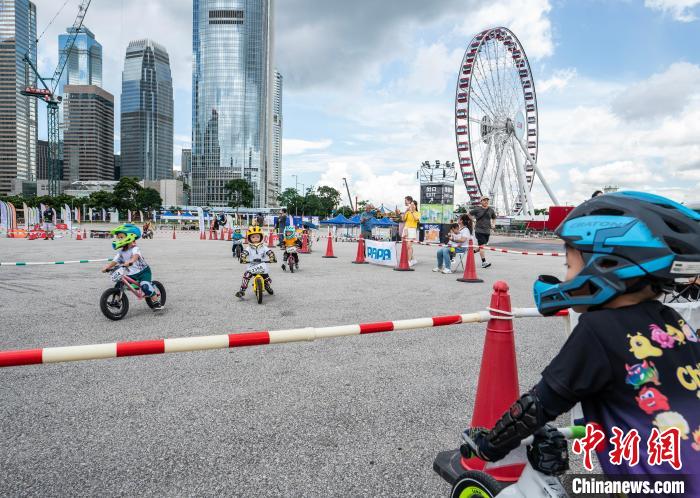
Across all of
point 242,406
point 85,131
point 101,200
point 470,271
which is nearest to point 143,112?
point 85,131

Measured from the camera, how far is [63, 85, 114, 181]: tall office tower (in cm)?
16750

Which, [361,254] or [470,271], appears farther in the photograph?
[361,254]

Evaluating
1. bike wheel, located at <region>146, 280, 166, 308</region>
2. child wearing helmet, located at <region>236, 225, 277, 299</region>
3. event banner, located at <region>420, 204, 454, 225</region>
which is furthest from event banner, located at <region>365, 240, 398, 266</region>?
event banner, located at <region>420, 204, 454, 225</region>

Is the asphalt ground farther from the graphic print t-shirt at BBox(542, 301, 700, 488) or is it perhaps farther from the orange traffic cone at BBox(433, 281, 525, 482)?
the graphic print t-shirt at BBox(542, 301, 700, 488)

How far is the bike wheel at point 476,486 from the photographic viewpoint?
66.1 inches

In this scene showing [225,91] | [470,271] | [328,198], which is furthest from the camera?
[225,91]

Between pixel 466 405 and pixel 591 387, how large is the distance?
88.5 inches

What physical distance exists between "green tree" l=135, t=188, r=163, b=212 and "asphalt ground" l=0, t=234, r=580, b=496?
9418cm

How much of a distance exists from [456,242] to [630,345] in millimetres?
11015

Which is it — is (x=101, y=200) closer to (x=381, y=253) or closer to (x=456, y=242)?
(x=381, y=253)

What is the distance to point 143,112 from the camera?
189875 millimetres

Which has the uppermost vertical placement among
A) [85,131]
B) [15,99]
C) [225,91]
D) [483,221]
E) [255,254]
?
[225,91]

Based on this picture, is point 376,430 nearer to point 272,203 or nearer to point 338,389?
point 338,389

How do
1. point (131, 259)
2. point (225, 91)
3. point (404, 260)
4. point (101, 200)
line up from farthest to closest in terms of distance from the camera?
point (225, 91) < point (101, 200) < point (404, 260) < point (131, 259)
